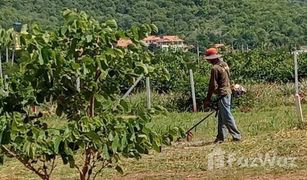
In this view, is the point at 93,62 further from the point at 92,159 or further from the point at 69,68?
the point at 92,159

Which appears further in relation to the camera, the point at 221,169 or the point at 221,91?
the point at 221,91

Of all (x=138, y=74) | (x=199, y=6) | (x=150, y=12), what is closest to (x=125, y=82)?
(x=138, y=74)

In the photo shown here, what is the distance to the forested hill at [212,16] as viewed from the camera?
56.5 meters

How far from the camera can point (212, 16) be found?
67.2 meters

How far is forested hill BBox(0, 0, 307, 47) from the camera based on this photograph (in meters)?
56.5

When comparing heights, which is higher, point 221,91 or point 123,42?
point 123,42

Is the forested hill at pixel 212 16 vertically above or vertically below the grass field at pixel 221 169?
below

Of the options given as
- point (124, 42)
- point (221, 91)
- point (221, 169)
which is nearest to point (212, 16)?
point (221, 91)

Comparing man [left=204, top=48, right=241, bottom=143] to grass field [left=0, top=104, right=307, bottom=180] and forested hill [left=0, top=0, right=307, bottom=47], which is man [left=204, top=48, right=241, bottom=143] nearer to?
grass field [left=0, top=104, right=307, bottom=180]

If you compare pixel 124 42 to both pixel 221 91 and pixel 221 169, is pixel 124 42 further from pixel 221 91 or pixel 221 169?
pixel 221 91

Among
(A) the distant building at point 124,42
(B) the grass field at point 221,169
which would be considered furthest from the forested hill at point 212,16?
(A) the distant building at point 124,42

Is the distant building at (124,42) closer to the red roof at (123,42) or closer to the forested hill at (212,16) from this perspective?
the red roof at (123,42)

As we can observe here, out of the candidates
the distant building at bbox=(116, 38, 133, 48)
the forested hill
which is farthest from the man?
the forested hill

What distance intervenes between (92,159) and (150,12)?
191ft
